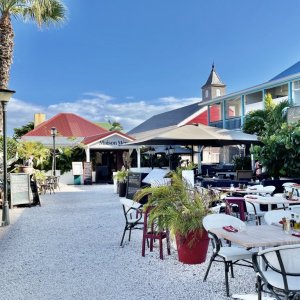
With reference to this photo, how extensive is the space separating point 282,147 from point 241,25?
32.2ft

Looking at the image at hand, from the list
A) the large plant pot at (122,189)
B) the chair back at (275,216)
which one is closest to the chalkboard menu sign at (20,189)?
the large plant pot at (122,189)

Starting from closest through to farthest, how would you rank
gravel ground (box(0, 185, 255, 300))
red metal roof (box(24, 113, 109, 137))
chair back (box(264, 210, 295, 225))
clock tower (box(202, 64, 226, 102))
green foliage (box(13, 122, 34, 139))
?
gravel ground (box(0, 185, 255, 300)) → chair back (box(264, 210, 295, 225)) → red metal roof (box(24, 113, 109, 137)) → green foliage (box(13, 122, 34, 139)) → clock tower (box(202, 64, 226, 102))

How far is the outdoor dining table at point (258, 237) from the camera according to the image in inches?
143

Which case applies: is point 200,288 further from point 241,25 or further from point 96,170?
point 96,170

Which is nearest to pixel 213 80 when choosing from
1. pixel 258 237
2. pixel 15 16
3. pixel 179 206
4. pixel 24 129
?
pixel 24 129

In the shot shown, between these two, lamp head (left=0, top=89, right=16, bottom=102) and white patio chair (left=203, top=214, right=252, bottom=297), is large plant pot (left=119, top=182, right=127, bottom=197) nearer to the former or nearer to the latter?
lamp head (left=0, top=89, right=16, bottom=102)

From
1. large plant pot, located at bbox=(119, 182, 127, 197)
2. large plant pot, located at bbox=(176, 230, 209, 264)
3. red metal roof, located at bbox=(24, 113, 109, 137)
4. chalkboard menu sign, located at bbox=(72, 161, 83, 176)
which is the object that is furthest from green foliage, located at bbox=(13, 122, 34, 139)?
large plant pot, located at bbox=(176, 230, 209, 264)

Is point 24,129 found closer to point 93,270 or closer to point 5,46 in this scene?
point 5,46

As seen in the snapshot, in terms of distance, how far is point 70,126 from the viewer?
31.8 m

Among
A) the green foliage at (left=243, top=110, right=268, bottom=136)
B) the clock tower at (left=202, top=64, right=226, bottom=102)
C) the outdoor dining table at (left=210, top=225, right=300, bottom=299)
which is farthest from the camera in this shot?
the clock tower at (left=202, top=64, right=226, bottom=102)

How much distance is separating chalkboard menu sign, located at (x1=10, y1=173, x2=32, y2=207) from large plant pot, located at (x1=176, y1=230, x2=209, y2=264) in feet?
24.9

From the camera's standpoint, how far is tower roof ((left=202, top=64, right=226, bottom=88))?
40.8m

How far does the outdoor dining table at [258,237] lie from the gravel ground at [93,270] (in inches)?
28.1

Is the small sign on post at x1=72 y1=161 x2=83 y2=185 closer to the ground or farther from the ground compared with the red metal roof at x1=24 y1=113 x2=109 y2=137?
closer to the ground
